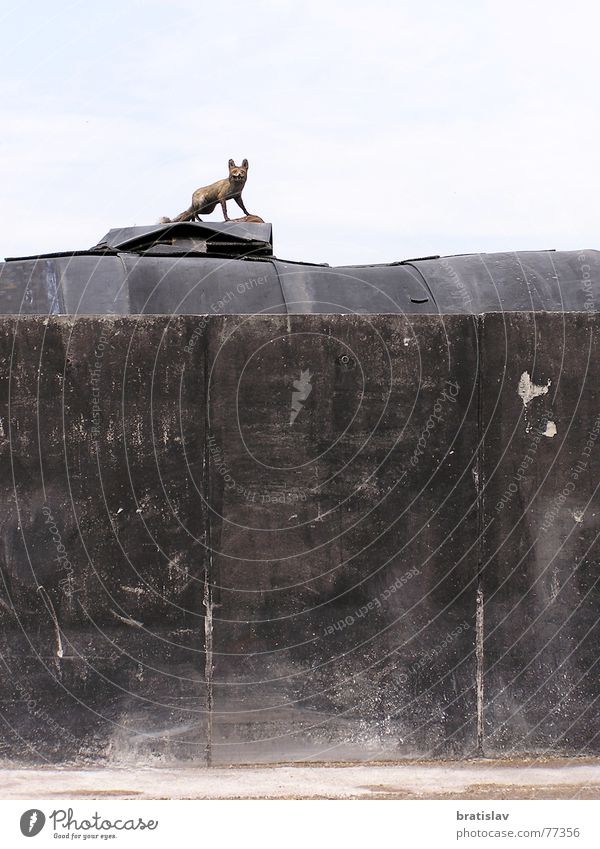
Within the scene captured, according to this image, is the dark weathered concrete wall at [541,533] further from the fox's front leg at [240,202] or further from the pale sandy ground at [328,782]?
the fox's front leg at [240,202]

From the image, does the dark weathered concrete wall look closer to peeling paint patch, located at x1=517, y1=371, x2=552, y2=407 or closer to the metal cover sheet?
peeling paint patch, located at x1=517, y1=371, x2=552, y2=407

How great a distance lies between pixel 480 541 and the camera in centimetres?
559

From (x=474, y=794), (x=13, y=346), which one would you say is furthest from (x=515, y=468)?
(x=13, y=346)

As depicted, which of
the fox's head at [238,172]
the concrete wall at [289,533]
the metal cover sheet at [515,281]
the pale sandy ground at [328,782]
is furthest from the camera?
the fox's head at [238,172]

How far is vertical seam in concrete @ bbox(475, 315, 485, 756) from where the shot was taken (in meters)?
5.56

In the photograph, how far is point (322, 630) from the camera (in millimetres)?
5535

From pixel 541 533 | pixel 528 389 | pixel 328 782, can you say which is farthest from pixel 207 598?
pixel 528 389

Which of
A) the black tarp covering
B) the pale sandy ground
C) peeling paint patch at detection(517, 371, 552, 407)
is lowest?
the pale sandy ground

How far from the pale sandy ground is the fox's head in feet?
14.3

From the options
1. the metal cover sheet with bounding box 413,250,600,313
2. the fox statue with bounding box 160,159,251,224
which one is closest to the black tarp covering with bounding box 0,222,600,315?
the metal cover sheet with bounding box 413,250,600,313

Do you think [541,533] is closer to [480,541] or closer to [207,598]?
[480,541]

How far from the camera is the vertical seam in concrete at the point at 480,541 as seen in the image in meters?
5.56

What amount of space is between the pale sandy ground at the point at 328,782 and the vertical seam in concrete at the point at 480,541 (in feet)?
0.94

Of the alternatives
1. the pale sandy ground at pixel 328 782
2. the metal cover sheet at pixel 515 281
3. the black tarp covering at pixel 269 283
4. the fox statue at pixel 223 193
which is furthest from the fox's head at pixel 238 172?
the pale sandy ground at pixel 328 782
